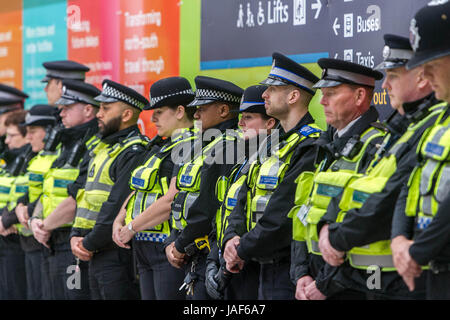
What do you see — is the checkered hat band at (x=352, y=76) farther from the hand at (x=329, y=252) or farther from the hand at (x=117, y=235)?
the hand at (x=117, y=235)

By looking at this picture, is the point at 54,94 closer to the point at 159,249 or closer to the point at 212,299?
the point at 159,249

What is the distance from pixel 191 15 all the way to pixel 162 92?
1.22 m

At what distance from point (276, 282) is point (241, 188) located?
Result: 0.61 meters

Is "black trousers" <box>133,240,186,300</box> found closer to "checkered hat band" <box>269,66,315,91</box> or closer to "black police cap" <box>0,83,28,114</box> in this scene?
"checkered hat band" <box>269,66,315,91</box>

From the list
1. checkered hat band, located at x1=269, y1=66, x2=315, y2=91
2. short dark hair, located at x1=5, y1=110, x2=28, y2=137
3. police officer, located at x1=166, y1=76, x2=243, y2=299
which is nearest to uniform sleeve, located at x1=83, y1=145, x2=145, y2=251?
police officer, located at x1=166, y1=76, x2=243, y2=299

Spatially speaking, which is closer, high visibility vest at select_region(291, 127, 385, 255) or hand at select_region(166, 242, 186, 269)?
high visibility vest at select_region(291, 127, 385, 255)

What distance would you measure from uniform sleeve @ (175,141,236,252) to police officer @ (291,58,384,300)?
104 centimetres

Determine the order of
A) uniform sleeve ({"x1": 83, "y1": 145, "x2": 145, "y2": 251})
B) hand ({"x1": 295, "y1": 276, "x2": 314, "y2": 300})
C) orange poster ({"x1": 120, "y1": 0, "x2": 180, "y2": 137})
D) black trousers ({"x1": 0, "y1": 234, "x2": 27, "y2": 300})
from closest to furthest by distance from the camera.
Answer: hand ({"x1": 295, "y1": 276, "x2": 314, "y2": 300})
uniform sleeve ({"x1": 83, "y1": 145, "x2": 145, "y2": 251})
orange poster ({"x1": 120, "y1": 0, "x2": 180, "y2": 137})
black trousers ({"x1": 0, "y1": 234, "x2": 27, "y2": 300})

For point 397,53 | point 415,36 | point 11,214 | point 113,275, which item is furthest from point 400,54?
point 11,214

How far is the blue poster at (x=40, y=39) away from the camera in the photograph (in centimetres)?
900

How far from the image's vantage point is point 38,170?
743cm

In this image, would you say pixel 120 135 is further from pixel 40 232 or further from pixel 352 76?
pixel 352 76

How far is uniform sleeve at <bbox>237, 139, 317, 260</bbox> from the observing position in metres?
4.69

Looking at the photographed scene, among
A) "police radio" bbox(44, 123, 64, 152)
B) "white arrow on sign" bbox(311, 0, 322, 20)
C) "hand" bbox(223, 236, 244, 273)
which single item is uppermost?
"white arrow on sign" bbox(311, 0, 322, 20)
